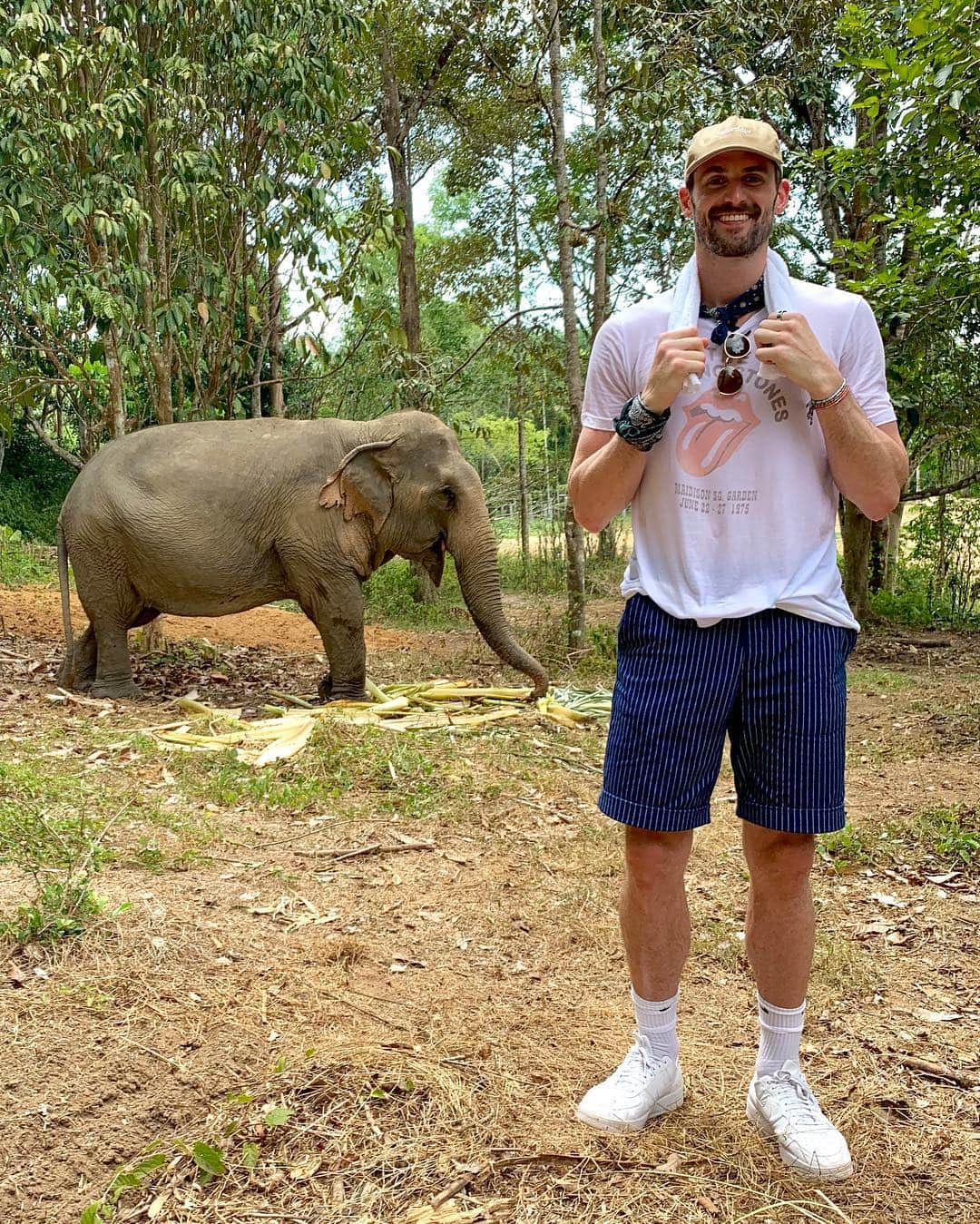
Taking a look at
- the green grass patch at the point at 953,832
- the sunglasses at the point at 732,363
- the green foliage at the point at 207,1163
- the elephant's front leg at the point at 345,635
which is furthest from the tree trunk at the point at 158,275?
the green foliage at the point at 207,1163

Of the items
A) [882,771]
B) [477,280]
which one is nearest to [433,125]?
[477,280]

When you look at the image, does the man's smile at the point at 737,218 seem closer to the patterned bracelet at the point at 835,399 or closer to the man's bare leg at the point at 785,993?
the patterned bracelet at the point at 835,399

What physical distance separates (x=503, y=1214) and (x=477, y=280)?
16.9 metres

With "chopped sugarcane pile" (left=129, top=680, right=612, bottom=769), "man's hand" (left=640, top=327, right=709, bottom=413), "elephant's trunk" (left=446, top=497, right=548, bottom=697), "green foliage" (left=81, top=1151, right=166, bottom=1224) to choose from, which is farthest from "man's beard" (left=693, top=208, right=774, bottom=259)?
"elephant's trunk" (left=446, top=497, right=548, bottom=697)

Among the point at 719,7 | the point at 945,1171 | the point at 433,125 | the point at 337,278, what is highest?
the point at 433,125

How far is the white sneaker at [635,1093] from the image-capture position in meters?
2.51

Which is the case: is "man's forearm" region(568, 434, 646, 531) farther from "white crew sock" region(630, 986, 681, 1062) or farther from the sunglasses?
"white crew sock" region(630, 986, 681, 1062)

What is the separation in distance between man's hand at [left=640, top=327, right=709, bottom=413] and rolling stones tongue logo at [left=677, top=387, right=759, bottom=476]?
0.42ft

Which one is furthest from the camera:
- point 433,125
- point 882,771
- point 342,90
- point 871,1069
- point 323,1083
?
point 433,125

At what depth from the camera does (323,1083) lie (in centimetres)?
270

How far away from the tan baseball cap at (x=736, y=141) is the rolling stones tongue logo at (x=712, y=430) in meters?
0.47

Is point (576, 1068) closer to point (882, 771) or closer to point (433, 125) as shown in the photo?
point (882, 771)

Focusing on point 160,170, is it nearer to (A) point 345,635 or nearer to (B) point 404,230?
(A) point 345,635

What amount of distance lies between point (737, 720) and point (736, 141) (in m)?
1.18
